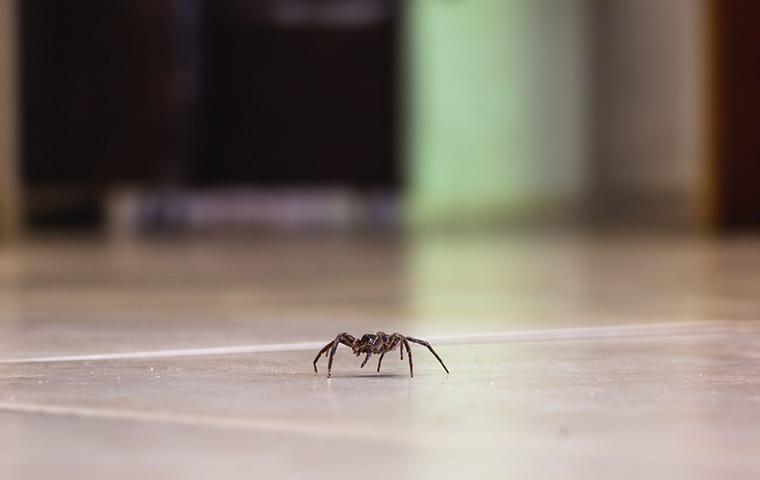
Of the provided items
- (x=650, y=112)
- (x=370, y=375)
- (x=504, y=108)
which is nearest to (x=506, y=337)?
(x=370, y=375)

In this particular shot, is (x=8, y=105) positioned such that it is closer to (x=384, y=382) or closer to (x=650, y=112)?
(x=650, y=112)

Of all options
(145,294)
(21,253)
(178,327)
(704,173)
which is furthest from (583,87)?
(178,327)

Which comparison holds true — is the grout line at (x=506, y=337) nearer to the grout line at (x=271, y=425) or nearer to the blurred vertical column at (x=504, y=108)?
the grout line at (x=271, y=425)

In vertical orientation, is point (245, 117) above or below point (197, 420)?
above

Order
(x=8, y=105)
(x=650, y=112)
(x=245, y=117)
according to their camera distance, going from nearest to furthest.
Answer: (x=8, y=105)
(x=245, y=117)
(x=650, y=112)

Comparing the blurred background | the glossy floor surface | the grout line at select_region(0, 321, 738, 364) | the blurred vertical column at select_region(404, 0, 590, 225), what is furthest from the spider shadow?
the blurred vertical column at select_region(404, 0, 590, 225)

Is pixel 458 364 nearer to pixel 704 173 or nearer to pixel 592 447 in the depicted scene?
pixel 592 447

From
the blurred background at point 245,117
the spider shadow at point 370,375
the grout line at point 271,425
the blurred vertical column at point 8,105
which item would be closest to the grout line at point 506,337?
the spider shadow at point 370,375

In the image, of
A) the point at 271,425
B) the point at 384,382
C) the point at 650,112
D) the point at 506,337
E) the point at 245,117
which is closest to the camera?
the point at 271,425
